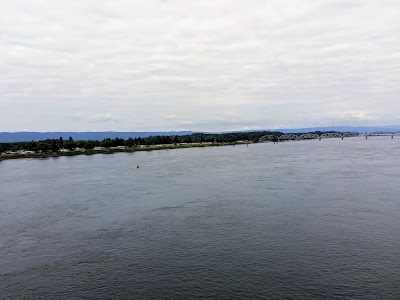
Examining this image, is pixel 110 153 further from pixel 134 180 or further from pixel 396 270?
pixel 396 270

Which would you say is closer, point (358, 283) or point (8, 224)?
point (358, 283)

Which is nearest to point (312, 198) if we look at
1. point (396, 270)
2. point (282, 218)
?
point (282, 218)

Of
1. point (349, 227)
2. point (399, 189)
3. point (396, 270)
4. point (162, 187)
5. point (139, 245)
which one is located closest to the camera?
point (396, 270)

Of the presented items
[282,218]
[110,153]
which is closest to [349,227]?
[282,218]

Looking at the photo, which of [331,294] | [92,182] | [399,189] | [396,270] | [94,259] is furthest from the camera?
[92,182]

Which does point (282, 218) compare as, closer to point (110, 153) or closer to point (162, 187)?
point (162, 187)

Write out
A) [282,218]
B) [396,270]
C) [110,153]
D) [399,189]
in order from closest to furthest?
[396,270] → [282,218] → [399,189] → [110,153]
